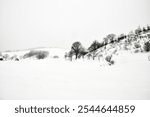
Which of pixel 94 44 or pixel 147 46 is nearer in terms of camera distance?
pixel 147 46

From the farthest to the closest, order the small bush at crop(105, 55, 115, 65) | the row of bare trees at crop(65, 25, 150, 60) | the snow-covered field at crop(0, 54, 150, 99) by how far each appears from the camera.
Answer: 1. the row of bare trees at crop(65, 25, 150, 60)
2. the small bush at crop(105, 55, 115, 65)
3. the snow-covered field at crop(0, 54, 150, 99)

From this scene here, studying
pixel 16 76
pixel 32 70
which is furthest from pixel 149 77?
pixel 16 76

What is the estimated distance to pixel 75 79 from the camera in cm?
380

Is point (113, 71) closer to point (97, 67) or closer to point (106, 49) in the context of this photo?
point (97, 67)

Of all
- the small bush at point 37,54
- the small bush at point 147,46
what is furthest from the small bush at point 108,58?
the small bush at point 37,54

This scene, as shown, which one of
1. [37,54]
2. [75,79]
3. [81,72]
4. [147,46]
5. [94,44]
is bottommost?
[75,79]

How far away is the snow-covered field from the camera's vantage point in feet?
11.5

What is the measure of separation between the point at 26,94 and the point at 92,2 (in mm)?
2764

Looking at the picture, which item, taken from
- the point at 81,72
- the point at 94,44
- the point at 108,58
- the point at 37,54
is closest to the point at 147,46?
the point at 108,58

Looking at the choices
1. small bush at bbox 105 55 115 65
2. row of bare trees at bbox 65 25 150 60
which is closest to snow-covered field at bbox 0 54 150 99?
small bush at bbox 105 55 115 65

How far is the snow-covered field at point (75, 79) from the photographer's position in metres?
→ 3.50

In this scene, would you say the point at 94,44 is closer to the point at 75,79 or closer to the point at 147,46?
the point at 75,79

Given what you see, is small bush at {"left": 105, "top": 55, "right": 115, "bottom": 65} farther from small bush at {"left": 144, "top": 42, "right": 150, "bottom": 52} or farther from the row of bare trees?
small bush at {"left": 144, "top": 42, "right": 150, "bottom": 52}

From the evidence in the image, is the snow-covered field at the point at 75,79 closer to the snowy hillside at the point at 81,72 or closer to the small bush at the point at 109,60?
the snowy hillside at the point at 81,72
